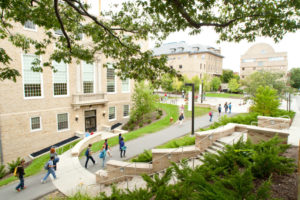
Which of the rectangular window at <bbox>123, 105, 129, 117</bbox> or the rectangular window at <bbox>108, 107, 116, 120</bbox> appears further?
the rectangular window at <bbox>123, 105, 129, 117</bbox>

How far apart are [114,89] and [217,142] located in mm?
19418

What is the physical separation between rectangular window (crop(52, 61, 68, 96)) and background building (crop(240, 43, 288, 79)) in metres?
64.9

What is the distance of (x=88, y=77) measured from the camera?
950 inches

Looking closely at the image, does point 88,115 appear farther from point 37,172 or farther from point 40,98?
point 37,172

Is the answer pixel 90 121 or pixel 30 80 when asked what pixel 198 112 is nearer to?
pixel 90 121

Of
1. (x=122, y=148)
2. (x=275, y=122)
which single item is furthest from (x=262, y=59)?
(x=122, y=148)

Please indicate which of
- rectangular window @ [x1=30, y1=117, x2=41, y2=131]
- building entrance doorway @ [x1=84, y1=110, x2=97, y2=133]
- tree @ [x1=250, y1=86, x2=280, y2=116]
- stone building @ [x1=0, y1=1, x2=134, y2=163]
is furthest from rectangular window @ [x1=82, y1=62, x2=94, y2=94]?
tree @ [x1=250, y1=86, x2=280, y2=116]

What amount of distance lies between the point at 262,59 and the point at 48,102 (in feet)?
252

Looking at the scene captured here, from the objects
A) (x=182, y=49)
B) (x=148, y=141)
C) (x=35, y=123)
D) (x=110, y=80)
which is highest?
(x=182, y=49)

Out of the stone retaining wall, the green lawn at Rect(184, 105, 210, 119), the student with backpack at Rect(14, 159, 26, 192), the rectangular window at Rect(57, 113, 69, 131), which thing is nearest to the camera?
the student with backpack at Rect(14, 159, 26, 192)

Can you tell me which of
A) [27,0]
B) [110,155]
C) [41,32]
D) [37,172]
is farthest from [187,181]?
[41,32]

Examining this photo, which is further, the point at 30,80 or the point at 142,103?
the point at 142,103

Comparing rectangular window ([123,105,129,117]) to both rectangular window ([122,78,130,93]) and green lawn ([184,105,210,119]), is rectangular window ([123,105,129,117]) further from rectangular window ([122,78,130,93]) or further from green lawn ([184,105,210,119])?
green lawn ([184,105,210,119])

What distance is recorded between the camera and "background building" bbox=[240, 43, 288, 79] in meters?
69.1
